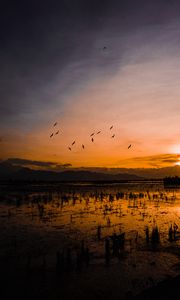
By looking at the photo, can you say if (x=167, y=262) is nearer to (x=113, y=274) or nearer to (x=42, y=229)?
(x=113, y=274)

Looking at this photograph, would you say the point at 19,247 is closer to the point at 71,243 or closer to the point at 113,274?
the point at 71,243

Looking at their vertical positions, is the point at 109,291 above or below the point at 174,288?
below

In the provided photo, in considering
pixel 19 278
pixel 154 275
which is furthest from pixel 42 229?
pixel 154 275

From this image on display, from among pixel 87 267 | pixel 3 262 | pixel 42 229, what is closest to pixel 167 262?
pixel 87 267

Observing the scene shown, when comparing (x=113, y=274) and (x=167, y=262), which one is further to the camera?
(x=167, y=262)

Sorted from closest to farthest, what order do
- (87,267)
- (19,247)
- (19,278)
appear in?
(19,278)
(87,267)
(19,247)

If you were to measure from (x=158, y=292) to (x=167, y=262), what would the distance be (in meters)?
5.82

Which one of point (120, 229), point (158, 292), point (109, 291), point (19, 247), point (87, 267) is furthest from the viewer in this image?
point (120, 229)

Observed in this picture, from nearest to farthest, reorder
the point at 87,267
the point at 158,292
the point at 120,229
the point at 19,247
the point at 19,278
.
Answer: the point at 158,292, the point at 19,278, the point at 87,267, the point at 19,247, the point at 120,229

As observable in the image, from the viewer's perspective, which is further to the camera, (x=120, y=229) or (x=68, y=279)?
(x=120, y=229)

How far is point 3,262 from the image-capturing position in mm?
13164

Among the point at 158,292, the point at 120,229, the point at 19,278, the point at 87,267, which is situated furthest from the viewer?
the point at 120,229

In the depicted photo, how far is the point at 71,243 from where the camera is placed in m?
16.4

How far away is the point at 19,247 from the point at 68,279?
5.06 m
